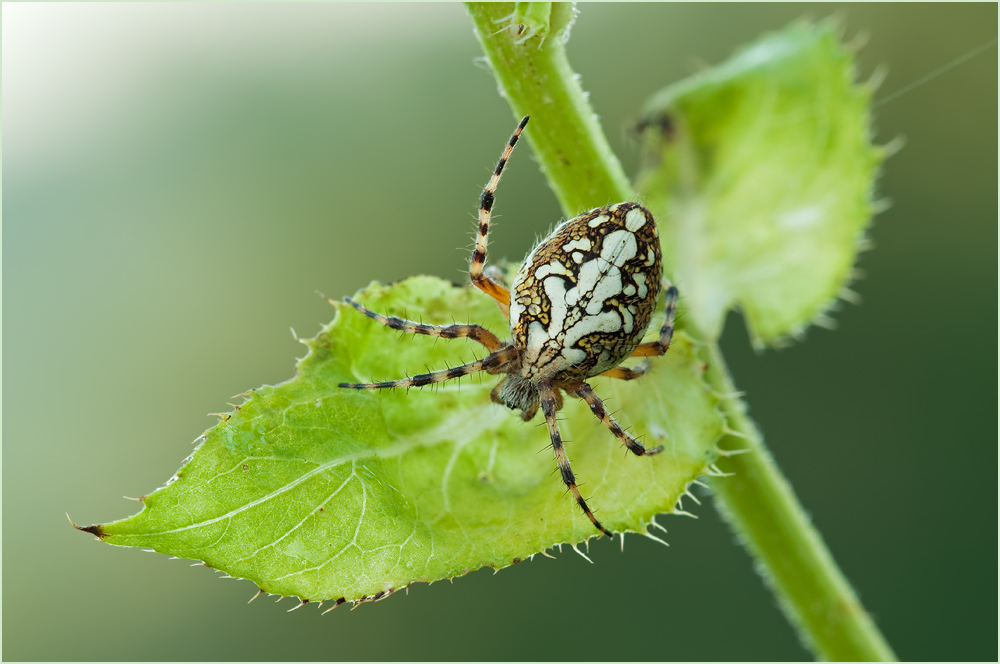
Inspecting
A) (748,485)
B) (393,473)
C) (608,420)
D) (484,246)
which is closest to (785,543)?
(748,485)

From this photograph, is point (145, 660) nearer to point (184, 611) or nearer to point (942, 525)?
point (184, 611)

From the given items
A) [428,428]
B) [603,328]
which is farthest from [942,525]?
[428,428]

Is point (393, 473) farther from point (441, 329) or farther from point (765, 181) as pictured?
point (765, 181)

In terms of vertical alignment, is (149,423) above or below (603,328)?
above

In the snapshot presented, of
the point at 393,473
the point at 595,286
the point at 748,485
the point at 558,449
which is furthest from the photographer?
the point at 595,286

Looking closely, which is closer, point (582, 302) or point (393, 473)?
point (393, 473)

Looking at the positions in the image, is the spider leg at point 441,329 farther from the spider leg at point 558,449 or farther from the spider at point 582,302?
the spider leg at point 558,449
